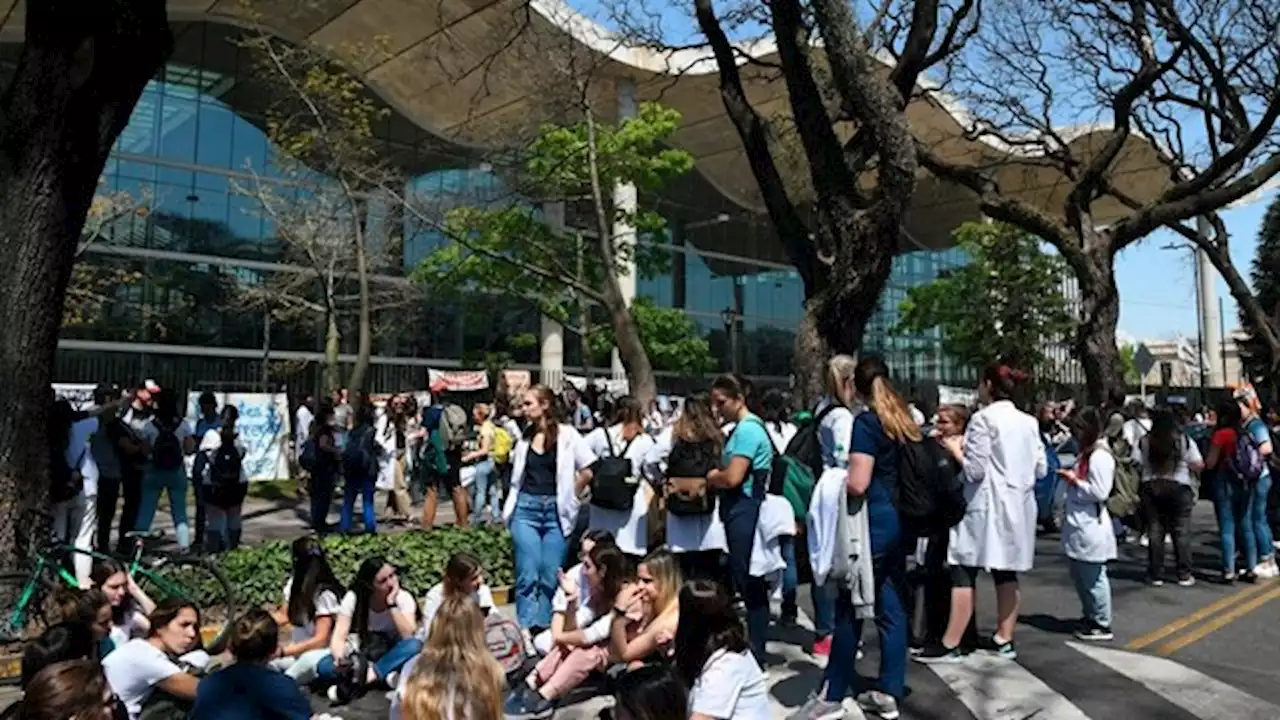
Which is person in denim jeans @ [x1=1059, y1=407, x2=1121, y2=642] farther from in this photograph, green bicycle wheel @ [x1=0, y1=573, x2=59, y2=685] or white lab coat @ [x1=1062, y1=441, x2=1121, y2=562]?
green bicycle wheel @ [x1=0, y1=573, x2=59, y2=685]

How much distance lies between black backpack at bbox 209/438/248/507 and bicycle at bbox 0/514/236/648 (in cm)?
221

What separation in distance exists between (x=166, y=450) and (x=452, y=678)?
729 centimetres

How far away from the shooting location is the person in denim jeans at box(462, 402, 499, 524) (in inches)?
480

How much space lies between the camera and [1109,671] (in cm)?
569

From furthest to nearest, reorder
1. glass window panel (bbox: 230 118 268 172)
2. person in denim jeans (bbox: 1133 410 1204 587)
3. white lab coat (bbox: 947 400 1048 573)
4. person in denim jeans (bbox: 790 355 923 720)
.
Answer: glass window panel (bbox: 230 118 268 172) → person in denim jeans (bbox: 1133 410 1204 587) → white lab coat (bbox: 947 400 1048 573) → person in denim jeans (bbox: 790 355 923 720)

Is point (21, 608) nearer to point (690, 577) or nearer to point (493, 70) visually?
point (690, 577)

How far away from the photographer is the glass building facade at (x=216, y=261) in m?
26.2

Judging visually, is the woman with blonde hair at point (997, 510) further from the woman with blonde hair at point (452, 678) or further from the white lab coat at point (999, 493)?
the woman with blonde hair at point (452, 678)

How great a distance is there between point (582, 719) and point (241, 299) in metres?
25.1

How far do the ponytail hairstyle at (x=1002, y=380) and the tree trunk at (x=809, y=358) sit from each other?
2517 millimetres

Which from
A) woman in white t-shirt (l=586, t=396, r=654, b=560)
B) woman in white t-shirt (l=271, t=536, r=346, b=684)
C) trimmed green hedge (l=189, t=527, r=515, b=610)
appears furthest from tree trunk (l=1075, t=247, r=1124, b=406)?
woman in white t-shirt (l=271, t=536, r=346, b=684)

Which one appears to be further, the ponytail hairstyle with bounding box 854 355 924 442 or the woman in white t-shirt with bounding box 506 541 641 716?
the woman in white t-shirt with bounding box 506 541 641 716

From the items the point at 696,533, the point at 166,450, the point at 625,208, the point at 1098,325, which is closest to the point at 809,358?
the point at 696,533

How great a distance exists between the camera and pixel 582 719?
16.7 ft
